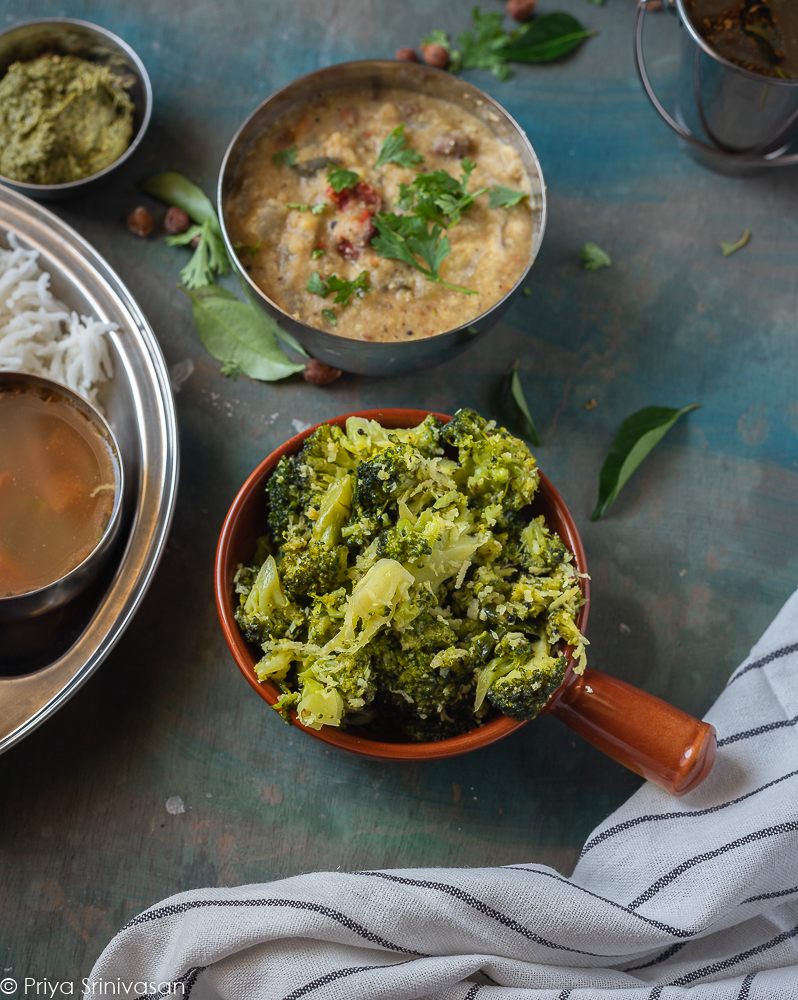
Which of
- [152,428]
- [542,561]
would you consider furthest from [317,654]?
[152,428]

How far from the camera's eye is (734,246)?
291 cm

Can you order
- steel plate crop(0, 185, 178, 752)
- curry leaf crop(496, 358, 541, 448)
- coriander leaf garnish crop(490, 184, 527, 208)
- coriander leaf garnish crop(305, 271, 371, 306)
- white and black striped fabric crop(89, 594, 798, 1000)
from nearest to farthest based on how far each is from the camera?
white and black striped fabric crop(89, 594, 798, 1000) < steel plate crop(0, 185, 178, 752) < coriander leaf garnish crop(305, 271, 371, 306) < coriander leaf garnish crop(490, 184, 527, 208) < curry leaf crop(496, 358, 541, 448)

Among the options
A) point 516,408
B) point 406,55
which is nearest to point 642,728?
point 516,408

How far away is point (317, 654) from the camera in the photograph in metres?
1.92

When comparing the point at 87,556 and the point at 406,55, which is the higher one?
the point at 406,55

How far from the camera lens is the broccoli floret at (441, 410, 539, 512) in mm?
2043

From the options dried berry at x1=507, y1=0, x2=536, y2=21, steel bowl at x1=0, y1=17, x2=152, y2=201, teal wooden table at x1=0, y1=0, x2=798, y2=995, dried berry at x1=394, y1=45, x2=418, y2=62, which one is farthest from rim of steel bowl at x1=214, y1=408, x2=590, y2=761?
dried berry at x1=507, y1=0, x2=536, y2=21

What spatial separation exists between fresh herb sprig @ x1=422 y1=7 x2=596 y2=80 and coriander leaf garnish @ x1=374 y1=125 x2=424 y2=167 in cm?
62

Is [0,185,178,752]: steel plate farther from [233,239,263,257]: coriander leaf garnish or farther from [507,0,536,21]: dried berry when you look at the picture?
[507,0,536,21]: dried berry

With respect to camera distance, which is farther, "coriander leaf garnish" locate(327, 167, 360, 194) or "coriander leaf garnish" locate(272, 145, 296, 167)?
"coriander leaf garnish" locate(272, 145, 296, 167)

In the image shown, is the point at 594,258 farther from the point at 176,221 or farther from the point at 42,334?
the point at 42,334

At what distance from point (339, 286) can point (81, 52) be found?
132cm

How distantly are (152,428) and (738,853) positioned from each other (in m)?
2.06

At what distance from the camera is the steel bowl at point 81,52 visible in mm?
2619
